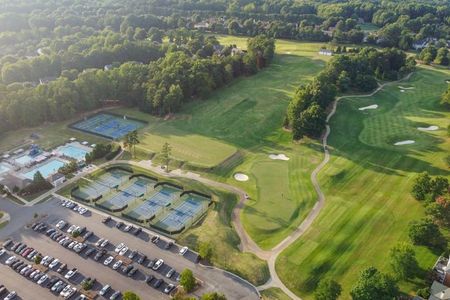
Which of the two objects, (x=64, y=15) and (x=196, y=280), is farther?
(x=64, y=15)

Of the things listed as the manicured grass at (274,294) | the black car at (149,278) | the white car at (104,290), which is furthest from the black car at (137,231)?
the manicured grass at (274,294)

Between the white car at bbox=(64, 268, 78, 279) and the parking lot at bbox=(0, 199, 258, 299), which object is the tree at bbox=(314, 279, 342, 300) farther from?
A: the white car at bbox=(64, 268, 78, 279)

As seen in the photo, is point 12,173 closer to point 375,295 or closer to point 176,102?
point 176,102

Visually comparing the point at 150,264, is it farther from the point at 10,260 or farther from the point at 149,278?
the point at 10,260

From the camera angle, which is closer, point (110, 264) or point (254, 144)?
point (110, 264)

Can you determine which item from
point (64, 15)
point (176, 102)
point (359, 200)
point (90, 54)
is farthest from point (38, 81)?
point (359, 200)

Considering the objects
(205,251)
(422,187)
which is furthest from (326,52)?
(205,251)

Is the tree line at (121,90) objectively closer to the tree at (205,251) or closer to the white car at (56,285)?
the tree at (205,251)
